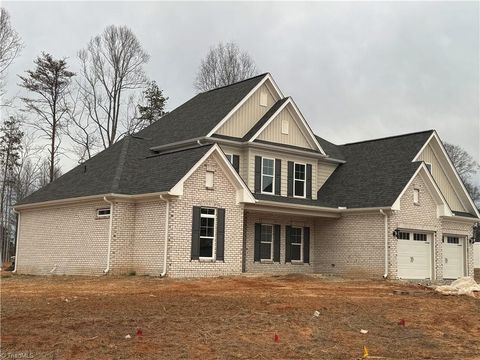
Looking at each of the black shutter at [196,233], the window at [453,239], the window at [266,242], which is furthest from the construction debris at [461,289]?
the window at [453,239]

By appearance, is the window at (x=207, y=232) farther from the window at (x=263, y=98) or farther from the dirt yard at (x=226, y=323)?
the window at (x=263, y=98)

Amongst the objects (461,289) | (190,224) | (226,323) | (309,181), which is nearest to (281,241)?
(309,181)

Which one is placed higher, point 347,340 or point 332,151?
point 332,151

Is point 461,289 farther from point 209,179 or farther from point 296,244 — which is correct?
point 209,179

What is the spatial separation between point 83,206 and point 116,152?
3.97m

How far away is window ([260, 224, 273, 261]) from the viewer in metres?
26.0

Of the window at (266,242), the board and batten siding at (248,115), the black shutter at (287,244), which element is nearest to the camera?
the board and batten siding at (248,115)

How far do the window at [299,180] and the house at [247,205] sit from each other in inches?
1.9

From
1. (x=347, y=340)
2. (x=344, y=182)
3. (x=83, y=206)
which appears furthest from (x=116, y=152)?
(x=347, y=340)

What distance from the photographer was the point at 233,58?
2014 inches

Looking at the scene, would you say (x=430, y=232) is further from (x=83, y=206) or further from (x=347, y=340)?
(x=347, y=340)

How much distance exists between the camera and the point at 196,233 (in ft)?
68.9

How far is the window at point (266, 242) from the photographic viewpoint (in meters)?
26.0

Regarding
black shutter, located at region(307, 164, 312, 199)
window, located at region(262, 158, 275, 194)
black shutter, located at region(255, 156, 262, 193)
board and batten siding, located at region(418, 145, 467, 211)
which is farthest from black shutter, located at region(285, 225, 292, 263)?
board and batten siding, located at region(418, 145, 467, 211)
